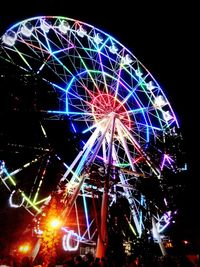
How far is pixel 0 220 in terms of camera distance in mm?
27641

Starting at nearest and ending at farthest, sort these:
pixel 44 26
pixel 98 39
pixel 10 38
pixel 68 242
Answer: pixel 10 38
pixel 44 26
pixel 68 242
pixel 98 39

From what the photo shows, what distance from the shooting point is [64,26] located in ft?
59.9

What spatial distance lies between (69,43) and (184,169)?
9.13m

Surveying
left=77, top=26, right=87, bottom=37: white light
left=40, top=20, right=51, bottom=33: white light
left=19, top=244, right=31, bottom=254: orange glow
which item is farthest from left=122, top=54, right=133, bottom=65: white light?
left=19, top=244, right=31, bottom=254: orange glow

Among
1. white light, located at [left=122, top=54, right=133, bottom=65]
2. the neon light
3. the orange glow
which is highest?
white light, located at [left=122, top=54, right=133, bottom=65]

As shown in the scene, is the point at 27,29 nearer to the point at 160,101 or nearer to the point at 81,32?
the point at 81,32

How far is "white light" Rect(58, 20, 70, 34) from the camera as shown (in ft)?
59.5

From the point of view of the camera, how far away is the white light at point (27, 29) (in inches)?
621

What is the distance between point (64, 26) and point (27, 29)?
112 inches

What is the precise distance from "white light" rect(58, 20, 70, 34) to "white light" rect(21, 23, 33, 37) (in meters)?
2.30

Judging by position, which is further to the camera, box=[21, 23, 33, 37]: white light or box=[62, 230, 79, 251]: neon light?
box=[62, 230, 79, 251]: neon light

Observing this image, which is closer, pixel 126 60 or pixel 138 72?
pixel 126 60

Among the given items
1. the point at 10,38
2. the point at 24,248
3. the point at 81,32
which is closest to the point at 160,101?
the point at 81,32

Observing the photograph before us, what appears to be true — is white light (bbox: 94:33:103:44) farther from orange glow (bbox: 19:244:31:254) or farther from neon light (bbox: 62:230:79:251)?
orange glow (bbox: 19:244:31:254)
